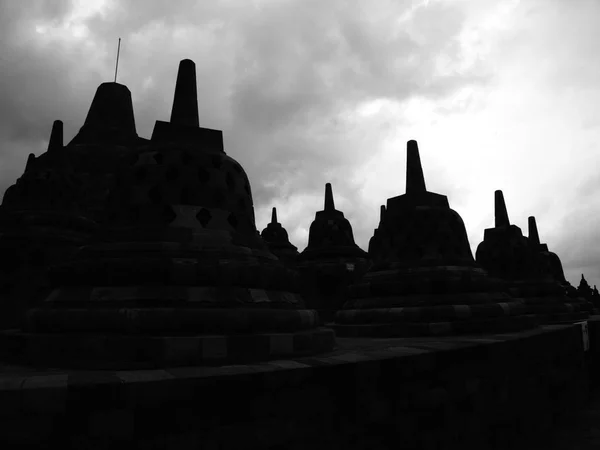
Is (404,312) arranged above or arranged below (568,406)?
above

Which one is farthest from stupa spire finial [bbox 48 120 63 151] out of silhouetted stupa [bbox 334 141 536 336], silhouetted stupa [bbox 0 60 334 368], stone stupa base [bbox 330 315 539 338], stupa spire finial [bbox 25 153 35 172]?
stone stupa base [bbox 330 315 539 338]

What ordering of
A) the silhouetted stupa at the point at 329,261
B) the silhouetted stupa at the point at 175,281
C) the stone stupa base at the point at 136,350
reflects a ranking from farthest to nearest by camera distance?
the silhouetted stupa at the point at 329,261
the silhouetted stupa at the point at 175,281
the stone stupa base at the point at 136,350

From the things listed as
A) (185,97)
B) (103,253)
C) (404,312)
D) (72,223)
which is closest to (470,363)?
(404,312)

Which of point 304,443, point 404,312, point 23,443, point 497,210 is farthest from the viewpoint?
point 497,210

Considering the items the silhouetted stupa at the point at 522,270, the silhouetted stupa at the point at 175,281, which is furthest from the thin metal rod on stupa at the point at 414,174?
the silhouetted stupa at the point at 175,281

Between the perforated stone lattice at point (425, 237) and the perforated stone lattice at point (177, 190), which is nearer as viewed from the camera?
the perforated stone lattice at point (177, 190)

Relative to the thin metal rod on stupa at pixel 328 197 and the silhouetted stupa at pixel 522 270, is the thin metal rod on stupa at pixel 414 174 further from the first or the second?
the thin metal rod on stupa at pixel 328 197

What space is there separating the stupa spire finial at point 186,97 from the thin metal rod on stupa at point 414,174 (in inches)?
241

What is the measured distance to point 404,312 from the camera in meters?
9.02

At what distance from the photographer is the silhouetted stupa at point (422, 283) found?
8.89 meters

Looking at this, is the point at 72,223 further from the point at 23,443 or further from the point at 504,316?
the point at 504,316

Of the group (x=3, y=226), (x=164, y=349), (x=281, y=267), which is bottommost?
(x=164, y=349)

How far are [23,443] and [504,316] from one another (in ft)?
28.7

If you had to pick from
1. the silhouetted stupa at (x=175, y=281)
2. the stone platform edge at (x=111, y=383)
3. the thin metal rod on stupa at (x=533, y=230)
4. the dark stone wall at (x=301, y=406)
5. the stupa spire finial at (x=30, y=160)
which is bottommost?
the dark stone wall at (x=301, y=406)
